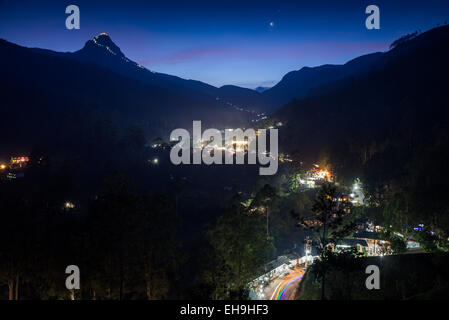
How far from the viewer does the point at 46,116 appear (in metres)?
117

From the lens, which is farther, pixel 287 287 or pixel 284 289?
pixel 287 287

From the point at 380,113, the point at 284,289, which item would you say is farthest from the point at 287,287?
the point at 380,113

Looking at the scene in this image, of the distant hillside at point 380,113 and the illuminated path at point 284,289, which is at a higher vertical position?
the distant hillside at point 380,113

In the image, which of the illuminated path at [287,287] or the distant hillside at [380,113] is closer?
the illuminated path at [287,287]

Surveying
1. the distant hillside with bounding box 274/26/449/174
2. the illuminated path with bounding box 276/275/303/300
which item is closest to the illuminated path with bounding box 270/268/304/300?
the illuminated path with bounding box 276/275/303/300

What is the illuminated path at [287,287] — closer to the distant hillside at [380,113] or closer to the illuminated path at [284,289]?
the illuminated path at [284,289]

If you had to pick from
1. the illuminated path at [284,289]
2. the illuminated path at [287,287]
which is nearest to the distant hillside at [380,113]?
the illuminated path at [287,287]

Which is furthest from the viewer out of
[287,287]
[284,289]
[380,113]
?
[380,113]

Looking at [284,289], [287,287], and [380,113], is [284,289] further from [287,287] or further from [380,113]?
[380,113]

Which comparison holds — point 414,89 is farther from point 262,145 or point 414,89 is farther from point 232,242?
point 232,242

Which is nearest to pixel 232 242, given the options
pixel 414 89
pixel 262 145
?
pixel 262 145

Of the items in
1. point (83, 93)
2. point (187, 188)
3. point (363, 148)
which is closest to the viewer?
point (187, 188)
